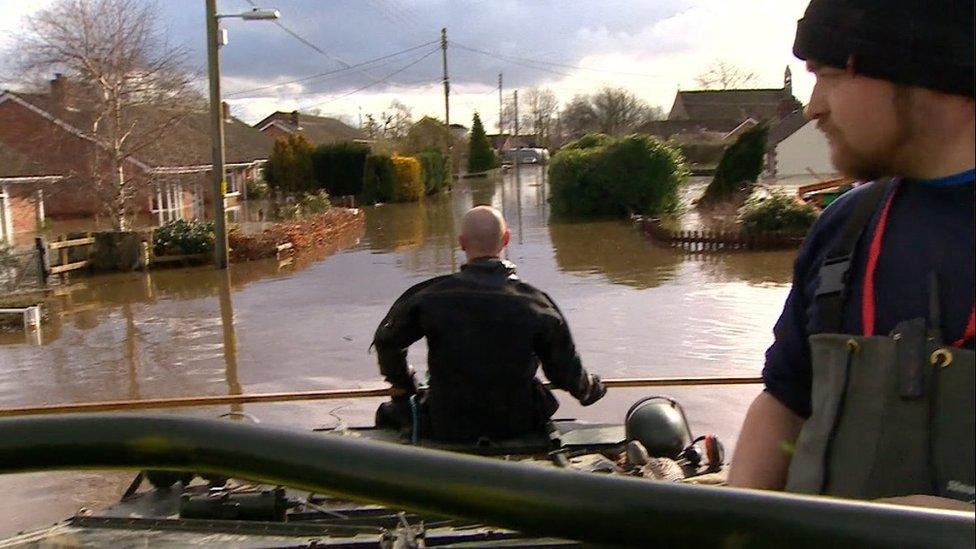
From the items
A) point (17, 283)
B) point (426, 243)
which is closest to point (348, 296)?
point (17, 283)

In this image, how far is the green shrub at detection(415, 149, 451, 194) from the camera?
5262cm

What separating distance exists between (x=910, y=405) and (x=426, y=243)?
2801 cm

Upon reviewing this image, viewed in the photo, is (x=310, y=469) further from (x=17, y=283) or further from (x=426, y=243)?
(x=426, y=243)

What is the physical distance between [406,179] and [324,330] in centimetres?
3495

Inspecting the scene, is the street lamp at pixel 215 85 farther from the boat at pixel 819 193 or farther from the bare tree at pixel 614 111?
the bare tree at pixel 614 111

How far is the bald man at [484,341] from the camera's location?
4832 mm

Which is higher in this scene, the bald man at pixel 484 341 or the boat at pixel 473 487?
the boat at pixel 473 487

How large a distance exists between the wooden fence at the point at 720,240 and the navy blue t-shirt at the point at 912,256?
21.8 metres

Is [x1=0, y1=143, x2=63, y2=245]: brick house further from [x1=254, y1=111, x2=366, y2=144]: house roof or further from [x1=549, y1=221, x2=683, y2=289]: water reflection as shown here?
[x1=254, y1=111, x2=366, y2=144]: house roof

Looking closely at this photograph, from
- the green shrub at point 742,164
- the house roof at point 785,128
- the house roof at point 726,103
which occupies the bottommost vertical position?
the green shrub at point 742,164

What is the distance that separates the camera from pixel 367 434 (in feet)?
17.1

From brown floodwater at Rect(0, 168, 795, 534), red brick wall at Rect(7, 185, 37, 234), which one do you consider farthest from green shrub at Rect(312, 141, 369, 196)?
brown floodwater at Rect(0, 168, 795, 534)

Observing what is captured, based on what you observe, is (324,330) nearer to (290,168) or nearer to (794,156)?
(290,168)

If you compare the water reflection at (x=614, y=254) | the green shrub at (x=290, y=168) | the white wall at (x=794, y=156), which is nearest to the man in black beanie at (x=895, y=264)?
the water reflection at (x=614, y=254)
